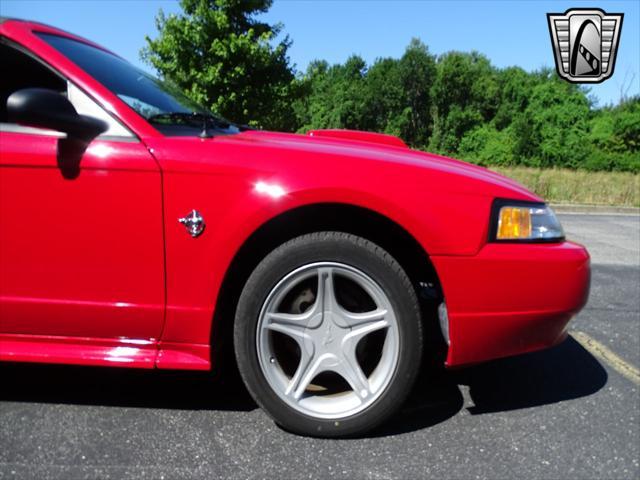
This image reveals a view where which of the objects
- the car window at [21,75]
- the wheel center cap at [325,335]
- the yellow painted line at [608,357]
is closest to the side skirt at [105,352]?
the wheel center cap at [325,335]

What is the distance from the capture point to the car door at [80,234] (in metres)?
1.88

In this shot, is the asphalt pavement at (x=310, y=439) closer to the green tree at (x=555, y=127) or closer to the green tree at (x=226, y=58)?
the green tree at (x=226, y=58)

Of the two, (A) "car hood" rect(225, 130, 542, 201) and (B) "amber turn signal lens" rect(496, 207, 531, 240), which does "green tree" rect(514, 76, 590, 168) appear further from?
(B) "amber turn signal lens" rect(496, 207, 531, 240)

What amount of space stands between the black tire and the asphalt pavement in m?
0.08

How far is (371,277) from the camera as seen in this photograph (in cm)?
195

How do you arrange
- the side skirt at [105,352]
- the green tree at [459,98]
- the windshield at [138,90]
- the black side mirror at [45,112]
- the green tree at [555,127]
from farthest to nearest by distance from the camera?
the green tree at [459,98] → the green tree at [555,127] → the windshield at [138,90] → the side skirt at [105,352] → the black side mirror at [45,112]

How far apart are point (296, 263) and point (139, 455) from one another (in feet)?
2.87

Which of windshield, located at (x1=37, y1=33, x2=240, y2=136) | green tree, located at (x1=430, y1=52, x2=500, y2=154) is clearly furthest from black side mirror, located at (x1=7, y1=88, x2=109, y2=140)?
green tree, located at (x1=430, y1=52, x2=500, y2=154)

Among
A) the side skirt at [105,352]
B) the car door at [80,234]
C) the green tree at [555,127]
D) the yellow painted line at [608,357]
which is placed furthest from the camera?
the green tree at [555,127]

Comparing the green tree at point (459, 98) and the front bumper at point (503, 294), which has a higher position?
the green tree at point (459, 98)

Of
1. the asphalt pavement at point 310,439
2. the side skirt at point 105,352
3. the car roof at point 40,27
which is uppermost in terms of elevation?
the car roof at point 40,27

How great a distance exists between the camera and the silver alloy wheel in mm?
1973

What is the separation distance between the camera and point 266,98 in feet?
64.0

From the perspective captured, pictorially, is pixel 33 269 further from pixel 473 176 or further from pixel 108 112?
pixel 473 176
